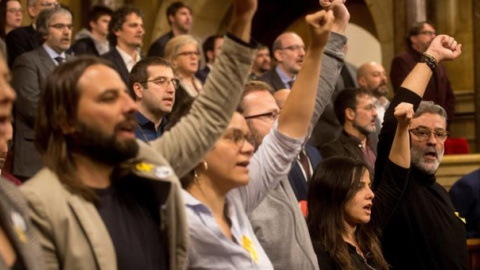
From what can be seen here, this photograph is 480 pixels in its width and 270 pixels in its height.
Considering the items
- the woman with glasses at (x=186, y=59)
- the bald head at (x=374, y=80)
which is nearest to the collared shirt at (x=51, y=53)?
the woman with glasses at (x=186, y=59)

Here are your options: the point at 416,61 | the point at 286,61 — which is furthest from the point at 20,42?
the point at 416,61

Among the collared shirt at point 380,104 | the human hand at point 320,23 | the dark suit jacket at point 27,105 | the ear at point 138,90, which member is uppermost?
the human hand at point 320,23

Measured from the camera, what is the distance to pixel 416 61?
8.38 metres

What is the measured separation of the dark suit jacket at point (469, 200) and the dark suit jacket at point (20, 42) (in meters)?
2.97

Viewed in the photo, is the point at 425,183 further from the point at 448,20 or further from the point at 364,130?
the point at 448,20

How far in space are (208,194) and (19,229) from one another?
87 centimetres

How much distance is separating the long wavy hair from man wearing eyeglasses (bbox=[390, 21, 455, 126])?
405 cm

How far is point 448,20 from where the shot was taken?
977cm

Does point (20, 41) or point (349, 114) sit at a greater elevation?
point (349, 114)

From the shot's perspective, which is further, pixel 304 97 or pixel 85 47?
pixel 85 47

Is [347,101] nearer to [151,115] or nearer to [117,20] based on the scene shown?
[117,20]

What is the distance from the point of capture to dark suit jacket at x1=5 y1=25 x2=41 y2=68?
23.7 feet

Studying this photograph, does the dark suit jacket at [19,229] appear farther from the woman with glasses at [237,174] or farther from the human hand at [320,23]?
the human hand at [320,23]

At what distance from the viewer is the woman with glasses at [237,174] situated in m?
3.03
